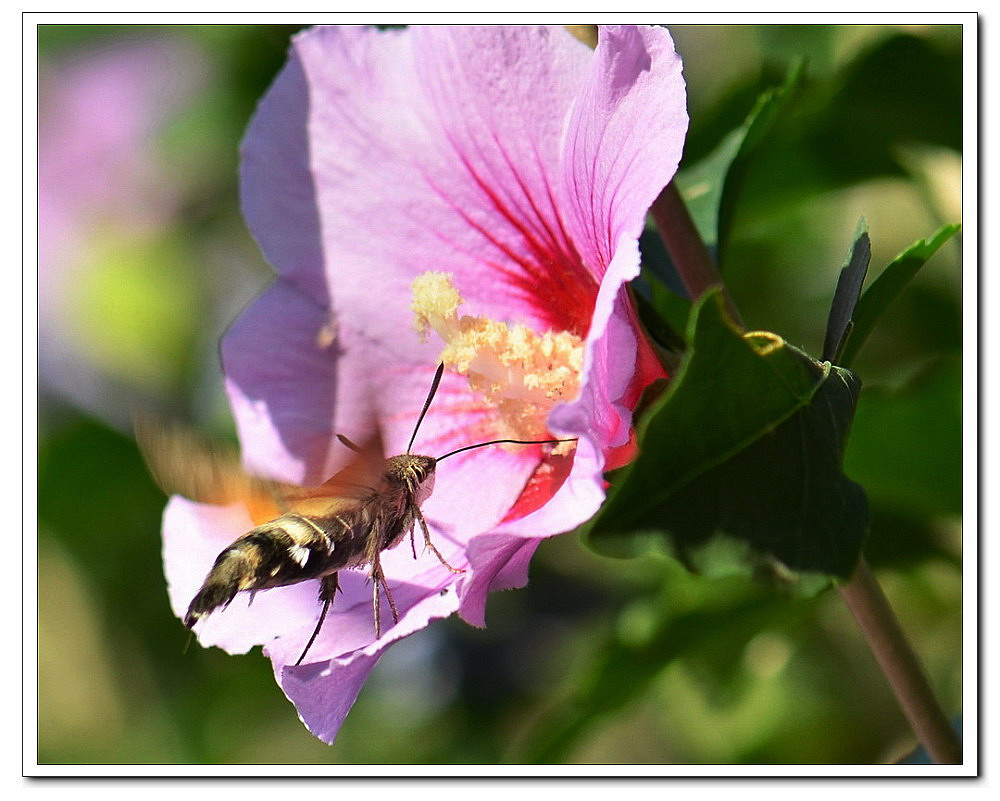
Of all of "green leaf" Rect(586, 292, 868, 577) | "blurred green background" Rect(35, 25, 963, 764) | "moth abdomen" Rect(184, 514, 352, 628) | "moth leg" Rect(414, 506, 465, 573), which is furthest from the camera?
"blurred green background" Rect(35, 25, 963, 764)

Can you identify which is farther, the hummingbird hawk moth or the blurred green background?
the blurred green background

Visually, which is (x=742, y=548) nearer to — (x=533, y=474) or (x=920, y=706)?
(x=533, y=474)

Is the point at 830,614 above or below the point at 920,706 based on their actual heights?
below

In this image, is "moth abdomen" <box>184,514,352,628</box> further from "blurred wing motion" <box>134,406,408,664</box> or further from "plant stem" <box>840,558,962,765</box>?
"plant stem" <box>840,558,962,765</box>

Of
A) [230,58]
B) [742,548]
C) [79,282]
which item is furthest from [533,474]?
[79,282]

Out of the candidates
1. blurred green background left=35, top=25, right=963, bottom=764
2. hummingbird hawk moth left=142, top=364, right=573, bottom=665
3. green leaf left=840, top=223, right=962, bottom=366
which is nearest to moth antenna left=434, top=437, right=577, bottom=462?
hummingbird hawk moth left=142, top=364, right=573, bottom=665

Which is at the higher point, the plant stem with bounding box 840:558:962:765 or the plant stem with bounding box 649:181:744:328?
the plant stem with bounding box 649:181:744:328

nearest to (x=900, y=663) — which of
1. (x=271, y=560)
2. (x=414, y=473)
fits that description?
(x=414, y=473)
